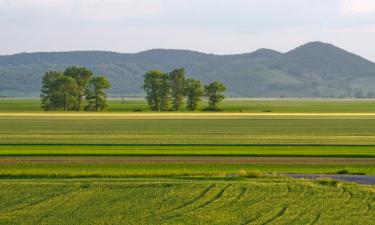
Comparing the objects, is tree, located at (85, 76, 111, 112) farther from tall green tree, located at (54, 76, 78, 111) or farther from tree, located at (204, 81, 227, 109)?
tree, located at (204, 81, 227, 109)

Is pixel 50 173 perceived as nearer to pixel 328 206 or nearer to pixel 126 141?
pixel 328 206

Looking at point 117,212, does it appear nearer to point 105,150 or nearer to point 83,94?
point 105,150

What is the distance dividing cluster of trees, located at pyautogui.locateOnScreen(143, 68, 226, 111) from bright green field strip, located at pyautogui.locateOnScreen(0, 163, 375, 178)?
113m

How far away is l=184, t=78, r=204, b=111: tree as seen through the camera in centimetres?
15562

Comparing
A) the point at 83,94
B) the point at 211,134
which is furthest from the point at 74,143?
the point at 83,94

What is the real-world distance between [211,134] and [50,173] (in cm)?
3913

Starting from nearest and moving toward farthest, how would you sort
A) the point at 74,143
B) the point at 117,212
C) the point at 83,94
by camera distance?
the point at 117,212
the point at 74,143
the point at 83,94

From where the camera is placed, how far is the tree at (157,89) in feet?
509

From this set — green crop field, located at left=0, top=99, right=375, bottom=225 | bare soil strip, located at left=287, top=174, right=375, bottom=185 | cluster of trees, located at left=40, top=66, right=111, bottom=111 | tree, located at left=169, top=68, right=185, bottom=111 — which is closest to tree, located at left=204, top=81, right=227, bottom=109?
tree, located at left=169, top=68, right=185, bottom=111

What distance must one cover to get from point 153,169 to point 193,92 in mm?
117532

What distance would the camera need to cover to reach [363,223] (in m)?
23.4

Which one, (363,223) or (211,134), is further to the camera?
(211,134)

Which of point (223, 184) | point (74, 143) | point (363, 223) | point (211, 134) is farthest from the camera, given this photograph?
point (211, 134)

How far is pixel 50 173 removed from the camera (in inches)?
1441
